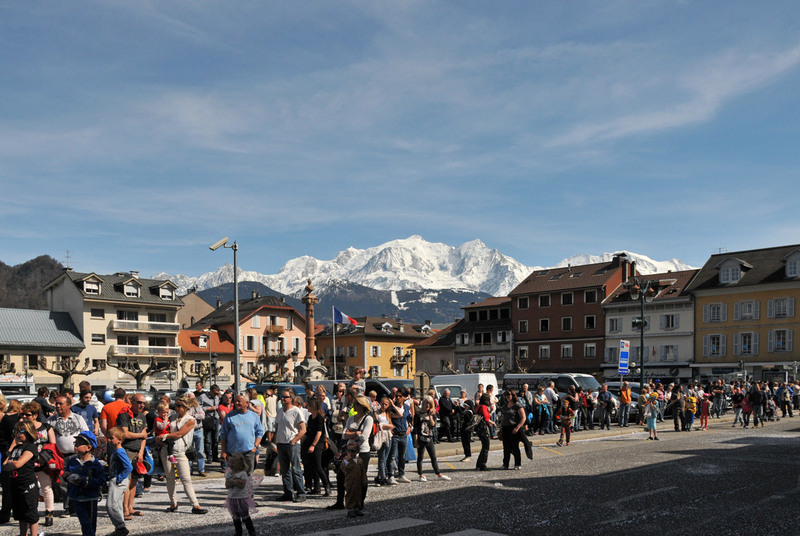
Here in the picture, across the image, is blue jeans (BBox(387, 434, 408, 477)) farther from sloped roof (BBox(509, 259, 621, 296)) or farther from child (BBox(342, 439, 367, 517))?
sloped roof (BBox(509, 259, 621, 296))

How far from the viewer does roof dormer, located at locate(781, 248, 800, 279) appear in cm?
5859

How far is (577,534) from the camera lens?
986 centimetres

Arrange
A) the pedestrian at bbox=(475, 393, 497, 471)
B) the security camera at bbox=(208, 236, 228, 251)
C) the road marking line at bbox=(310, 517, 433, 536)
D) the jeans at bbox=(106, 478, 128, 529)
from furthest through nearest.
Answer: the security camera at bbox=(208, 236, 228, 251) → the pedestrian at bbox=(475, 393, 497, 471) → the road marking line at bbox=(310, 517, 433, 536) → the jeans at bbox=(106, 478, 128, 529)

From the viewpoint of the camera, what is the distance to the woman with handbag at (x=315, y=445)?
1345 cm

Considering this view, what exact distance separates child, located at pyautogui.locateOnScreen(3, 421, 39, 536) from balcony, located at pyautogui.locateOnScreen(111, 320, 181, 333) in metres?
64.4

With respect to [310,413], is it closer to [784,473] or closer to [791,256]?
[784,473]

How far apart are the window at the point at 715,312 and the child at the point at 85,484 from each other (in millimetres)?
60298

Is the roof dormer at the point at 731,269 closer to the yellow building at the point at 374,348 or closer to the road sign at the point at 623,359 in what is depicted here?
the road sign at the point at 623,359

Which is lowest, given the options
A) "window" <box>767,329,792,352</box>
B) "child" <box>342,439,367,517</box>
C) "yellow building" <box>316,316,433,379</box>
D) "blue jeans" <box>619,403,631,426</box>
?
"yellow building" <box>316,316,433,379</box>

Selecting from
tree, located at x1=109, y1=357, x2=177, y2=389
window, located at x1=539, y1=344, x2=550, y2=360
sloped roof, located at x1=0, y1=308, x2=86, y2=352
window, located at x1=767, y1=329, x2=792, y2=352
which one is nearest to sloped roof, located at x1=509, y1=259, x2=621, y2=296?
window, located at x1=539, y1=344, x2=550, y2=360

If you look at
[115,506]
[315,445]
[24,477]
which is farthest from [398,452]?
[24,477]

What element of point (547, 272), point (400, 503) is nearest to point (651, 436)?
point (400, 503)

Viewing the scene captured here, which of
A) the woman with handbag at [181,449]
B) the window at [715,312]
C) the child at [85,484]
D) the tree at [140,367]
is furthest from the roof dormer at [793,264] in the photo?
the child at [85,484]

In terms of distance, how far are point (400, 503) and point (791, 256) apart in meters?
56.1
